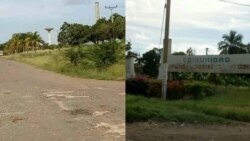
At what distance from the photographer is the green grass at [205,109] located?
477cm

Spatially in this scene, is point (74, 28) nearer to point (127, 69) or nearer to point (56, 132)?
point (56, 132)

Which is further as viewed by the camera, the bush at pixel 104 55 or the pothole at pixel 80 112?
the bush at pixel 104 55

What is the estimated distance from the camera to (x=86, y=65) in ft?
44.1

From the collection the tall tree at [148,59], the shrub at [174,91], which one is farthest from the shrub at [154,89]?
the shrub at [174,91]

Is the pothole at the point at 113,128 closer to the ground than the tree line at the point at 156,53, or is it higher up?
closer to the ground

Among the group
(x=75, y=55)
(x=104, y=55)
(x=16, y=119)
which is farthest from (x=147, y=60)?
(x=75, y=55)

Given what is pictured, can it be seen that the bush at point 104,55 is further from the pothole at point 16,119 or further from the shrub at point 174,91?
the pothole at point 16,119

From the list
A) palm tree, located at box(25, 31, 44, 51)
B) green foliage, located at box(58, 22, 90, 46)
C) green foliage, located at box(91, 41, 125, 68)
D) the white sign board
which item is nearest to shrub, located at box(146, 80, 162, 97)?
the white sign board

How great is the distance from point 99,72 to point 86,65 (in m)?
1.31

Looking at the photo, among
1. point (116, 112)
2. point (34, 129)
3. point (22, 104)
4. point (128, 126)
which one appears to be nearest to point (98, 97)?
point (22, 104)

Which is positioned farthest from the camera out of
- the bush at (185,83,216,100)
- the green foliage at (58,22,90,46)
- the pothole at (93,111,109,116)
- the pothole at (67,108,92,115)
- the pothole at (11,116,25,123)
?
the green foliage at (58,22,90,46)

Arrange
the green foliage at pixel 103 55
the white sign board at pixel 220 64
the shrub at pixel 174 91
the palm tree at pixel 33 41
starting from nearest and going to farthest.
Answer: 1. the shrub at pixel 174 91
2. the white sign board at pixel 220 64
3. the green foliage at pixel 103 55
4. the palm tree at pixel 33 41

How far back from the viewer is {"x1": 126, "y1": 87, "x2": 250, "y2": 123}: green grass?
477 centimetres

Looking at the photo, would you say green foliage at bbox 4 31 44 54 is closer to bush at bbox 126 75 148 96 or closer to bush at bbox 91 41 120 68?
bush at bbox 91 41 120 68
